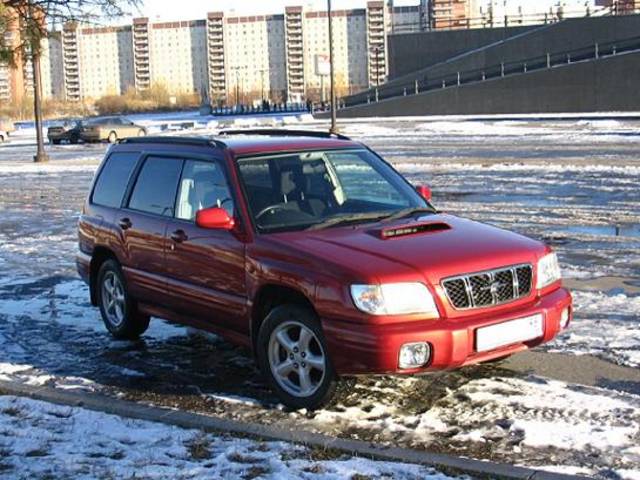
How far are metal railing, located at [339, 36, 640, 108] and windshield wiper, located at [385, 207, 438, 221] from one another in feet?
169

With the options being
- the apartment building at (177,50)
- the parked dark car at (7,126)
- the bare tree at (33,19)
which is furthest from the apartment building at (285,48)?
the bare tree at (33,19)

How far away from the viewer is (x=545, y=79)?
54.9 metres

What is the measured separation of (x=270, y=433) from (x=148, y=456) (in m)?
0.71

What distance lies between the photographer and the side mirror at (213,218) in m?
5.78

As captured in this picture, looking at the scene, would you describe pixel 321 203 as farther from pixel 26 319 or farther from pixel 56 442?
pixel 26 319

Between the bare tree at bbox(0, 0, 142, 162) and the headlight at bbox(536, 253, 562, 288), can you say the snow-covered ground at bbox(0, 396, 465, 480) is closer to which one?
the headlight at bbox(536, 253, 562, 288)

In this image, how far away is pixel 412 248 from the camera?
523 centimetres

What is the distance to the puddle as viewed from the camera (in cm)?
1143

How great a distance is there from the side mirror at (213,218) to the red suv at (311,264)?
0.01 meters

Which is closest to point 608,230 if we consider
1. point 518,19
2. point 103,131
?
point 103,131

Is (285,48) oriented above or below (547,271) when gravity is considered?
above

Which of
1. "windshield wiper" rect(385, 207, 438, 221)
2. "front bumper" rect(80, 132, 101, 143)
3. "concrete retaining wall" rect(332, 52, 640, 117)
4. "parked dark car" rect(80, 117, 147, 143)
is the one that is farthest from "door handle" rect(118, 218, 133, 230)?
"concrete retaining wall" rect(332, 52, 640, 117)

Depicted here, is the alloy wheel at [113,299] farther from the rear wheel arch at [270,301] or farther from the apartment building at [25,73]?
the apartment building at [25,73]

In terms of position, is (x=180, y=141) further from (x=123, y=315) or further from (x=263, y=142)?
(x=123, y=315)
